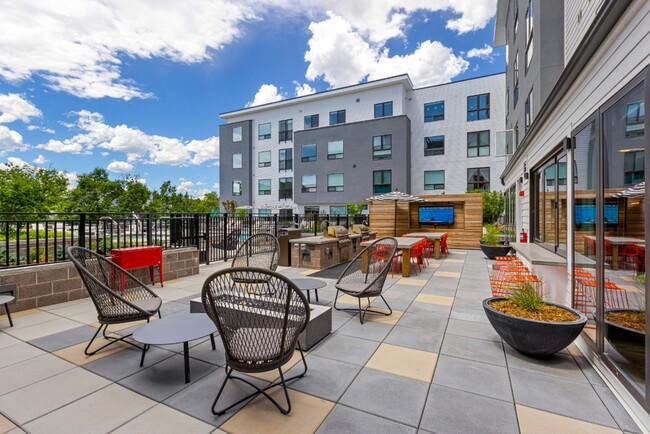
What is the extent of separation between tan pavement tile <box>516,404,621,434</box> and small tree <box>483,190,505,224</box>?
18.0 m

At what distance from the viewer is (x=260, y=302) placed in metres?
2.61

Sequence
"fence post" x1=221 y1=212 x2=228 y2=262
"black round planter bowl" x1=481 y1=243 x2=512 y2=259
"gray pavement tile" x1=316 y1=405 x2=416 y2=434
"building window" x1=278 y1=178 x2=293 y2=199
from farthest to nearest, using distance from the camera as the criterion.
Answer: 1. "building window" x1=278 y1=178 x2=293 y2=199
2. "black round planter bowl" x1=481 y1=243 x2=512 y2=259
3. "fence post" x1=221 y1=212 x2=228 y2=262
4. "gray pavement tile" x1=316 y1=405 x2=416 y2=434

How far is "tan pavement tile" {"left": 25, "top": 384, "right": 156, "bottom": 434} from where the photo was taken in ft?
6.13

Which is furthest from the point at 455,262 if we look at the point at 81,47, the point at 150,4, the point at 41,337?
the point at 81,47

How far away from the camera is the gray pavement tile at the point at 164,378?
2285mm

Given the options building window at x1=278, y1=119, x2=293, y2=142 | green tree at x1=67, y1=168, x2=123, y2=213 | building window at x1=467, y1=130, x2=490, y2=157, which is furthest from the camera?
building window at x1=278, y1=119, x2=293, y2=142

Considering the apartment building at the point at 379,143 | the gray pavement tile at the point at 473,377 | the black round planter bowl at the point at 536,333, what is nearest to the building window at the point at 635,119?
the black round planter bowl at the point at 536,333

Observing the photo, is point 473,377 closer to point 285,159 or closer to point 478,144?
point 478,144

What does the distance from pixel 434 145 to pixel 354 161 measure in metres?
6.02

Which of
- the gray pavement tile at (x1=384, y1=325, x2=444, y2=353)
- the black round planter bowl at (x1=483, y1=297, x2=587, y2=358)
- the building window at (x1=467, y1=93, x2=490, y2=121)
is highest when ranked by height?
the building window at (x1=467, y1=93, x2=490, y2=121)

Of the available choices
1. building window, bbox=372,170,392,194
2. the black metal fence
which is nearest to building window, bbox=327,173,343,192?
building window, bbox=372,170,392,194

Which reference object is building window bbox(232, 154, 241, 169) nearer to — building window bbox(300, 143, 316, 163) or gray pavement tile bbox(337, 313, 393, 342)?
building window bbox(300, 143, 316, 163)

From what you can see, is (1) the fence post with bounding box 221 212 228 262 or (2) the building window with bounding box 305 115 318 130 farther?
(2) the building window with bounding box 305 115 318 130

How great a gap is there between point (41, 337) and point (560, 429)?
4.96m
